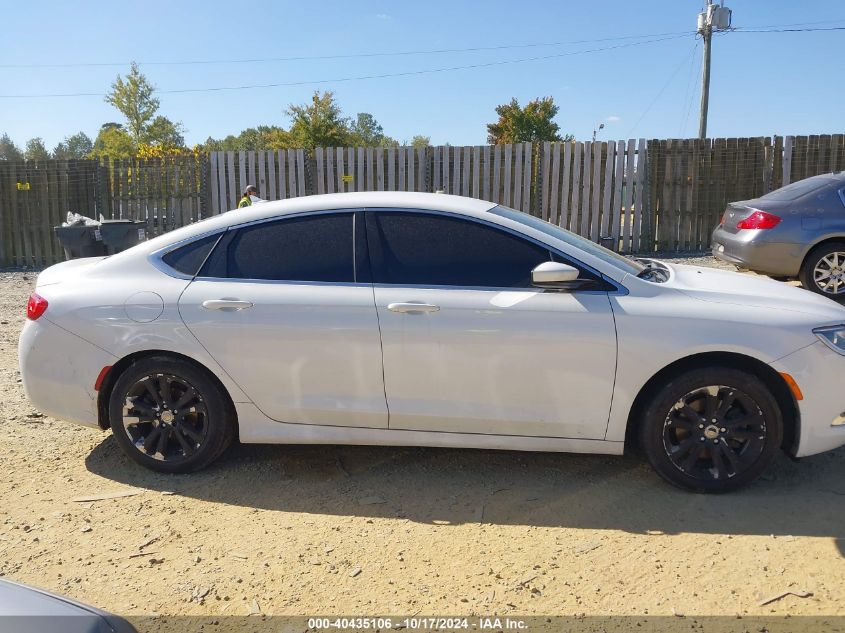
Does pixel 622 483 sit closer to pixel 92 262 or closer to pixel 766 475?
pixel 766 475

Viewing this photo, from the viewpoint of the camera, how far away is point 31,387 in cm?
404

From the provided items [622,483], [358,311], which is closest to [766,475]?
[622,483]

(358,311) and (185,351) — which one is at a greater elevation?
(358,311)

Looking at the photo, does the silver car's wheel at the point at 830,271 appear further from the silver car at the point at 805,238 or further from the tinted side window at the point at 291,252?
the tinted side window at the point at 291,252

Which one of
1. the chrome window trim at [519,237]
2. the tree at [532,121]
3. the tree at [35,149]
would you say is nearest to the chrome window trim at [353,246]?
the chrome window trim at [519,237]

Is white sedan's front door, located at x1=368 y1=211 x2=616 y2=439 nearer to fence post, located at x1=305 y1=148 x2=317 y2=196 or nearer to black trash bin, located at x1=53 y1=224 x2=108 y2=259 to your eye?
black trash bin, located at x1=53 y1=224 x2=108 y2=259

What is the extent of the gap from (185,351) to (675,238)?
1125cm

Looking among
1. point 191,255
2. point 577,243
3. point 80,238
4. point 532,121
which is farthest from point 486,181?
point 532,121

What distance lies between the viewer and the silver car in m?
7.92

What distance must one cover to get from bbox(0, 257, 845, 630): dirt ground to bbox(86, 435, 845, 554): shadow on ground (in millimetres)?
13

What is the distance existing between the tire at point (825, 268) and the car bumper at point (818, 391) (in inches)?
200

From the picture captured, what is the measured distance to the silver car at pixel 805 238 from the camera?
792 centimetres

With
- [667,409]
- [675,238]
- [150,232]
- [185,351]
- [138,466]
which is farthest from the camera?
[150,232]

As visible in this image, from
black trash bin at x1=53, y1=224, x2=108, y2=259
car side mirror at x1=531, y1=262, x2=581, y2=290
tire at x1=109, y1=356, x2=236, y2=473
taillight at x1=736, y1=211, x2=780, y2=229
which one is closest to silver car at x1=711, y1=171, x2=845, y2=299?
taillight at x1=736, y1=211, x2=780, y2=229
